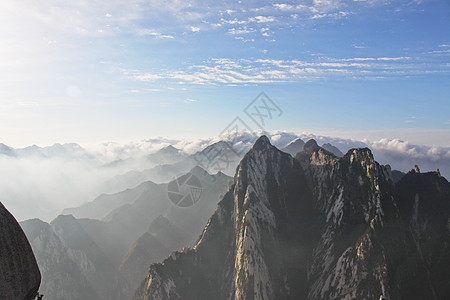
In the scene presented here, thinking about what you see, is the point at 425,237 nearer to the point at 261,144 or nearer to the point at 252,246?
the point at 252,246

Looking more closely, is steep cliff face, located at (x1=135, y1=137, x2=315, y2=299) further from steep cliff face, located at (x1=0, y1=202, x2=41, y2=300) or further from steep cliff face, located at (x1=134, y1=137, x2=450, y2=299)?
steep cliff face, located at (x1=0, y1=202, x2=41, y2=300)

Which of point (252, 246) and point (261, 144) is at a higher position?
point (261, 144)

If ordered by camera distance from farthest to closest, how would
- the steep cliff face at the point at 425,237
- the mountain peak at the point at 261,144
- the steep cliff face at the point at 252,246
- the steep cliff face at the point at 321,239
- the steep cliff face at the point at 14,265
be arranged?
1. the mountain peak at the point at 261,144
2. the steep cliff face at the point at 252,246
3. the steep cliff face at the point at 321,239
4. the steep cliff face at the point at 425,237
5. the steep cliff face at the point at 14,265

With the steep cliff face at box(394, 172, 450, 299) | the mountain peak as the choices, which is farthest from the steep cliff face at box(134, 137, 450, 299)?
the mountain peak

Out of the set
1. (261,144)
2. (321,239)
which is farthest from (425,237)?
(261,144)

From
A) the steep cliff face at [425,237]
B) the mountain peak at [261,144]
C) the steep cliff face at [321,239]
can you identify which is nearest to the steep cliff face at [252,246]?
the steep cliff face at [321,239]

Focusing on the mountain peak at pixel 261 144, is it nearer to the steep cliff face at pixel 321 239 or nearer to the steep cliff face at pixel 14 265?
the steep cliff face at pixel 321 239

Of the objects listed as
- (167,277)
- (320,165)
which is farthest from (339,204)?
(167,277)
